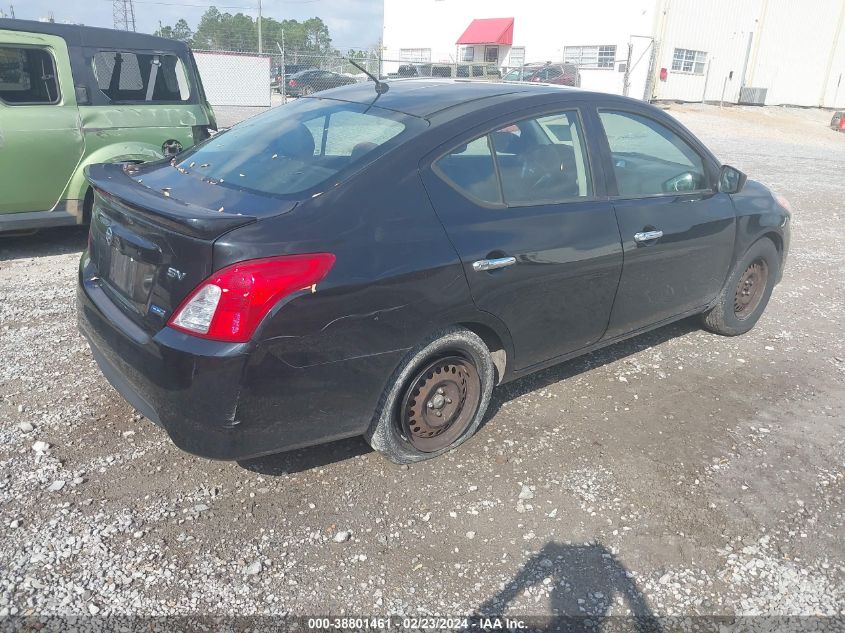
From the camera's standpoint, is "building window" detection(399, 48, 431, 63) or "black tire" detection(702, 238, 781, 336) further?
"building window" detection(399, 48, 431, 63)

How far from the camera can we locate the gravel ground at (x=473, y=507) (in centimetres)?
255

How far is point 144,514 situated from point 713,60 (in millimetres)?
36404

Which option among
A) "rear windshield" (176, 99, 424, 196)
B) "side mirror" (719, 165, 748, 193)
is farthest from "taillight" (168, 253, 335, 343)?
"side mirror" (719, 165, 748, 193)

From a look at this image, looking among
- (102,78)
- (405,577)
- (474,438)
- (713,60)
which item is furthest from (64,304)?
(713,60)

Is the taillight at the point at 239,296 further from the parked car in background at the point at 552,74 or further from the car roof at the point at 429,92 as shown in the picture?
the parked car in background at the point at 552,74

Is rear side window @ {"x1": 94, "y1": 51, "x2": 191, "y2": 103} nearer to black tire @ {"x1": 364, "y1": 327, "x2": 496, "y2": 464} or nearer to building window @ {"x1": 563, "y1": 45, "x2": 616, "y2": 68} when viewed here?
black tire @ {"x1": 364, "y1": 327, "x2": 496, "y2": 464}

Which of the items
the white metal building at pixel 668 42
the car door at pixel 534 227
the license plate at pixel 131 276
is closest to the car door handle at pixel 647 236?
the car door at pixel 534 227

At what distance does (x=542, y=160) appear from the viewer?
352cm

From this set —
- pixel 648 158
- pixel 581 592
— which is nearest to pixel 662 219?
pixel 648 158

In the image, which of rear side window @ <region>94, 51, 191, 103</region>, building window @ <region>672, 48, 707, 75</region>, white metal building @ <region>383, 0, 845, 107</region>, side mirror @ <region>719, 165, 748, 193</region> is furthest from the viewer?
building window @ <region>672, 48, 707, 75</region>

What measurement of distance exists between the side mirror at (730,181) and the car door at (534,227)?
1245mm

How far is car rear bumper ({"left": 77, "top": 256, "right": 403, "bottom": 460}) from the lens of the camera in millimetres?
2533

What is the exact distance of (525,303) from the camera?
3.36m

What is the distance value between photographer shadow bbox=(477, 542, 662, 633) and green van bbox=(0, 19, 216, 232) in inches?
212
